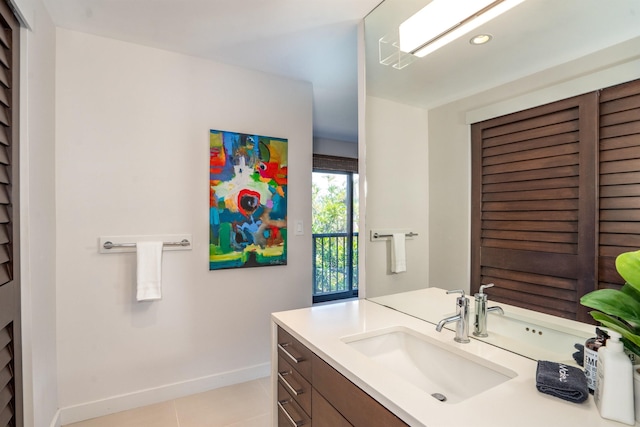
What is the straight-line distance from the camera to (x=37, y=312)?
1541 mm

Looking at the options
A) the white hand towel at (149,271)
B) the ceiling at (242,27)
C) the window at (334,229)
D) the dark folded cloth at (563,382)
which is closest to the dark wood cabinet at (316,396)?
the dark folded cloth at (563,382)

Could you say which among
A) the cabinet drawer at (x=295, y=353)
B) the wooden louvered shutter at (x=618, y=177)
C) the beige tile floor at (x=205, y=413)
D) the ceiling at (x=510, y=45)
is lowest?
the beige tile floor at (x=205, y=413)

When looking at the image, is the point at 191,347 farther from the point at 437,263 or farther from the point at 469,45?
the point at 469,45

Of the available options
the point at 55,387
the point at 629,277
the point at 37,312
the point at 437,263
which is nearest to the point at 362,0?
the point at 437,263

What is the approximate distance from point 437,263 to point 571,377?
24.8 inches

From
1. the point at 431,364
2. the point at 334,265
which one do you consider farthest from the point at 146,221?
the point at 334,265

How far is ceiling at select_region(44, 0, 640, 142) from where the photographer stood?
3.14 ft

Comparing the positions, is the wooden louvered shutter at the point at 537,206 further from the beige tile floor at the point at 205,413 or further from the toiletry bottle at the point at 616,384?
the beige tile floor at the point at 205,413

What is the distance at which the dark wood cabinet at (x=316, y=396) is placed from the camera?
2.90 feet

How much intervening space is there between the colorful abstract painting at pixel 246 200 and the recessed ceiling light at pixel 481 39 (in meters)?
1.56

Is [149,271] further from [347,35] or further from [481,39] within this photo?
[481,39]

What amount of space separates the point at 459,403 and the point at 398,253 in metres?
0.89

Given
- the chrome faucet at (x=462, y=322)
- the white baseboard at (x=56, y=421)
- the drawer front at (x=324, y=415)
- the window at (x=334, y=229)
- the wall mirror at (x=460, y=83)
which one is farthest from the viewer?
the window at (x=334, y=229)

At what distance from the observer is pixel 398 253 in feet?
5.35
